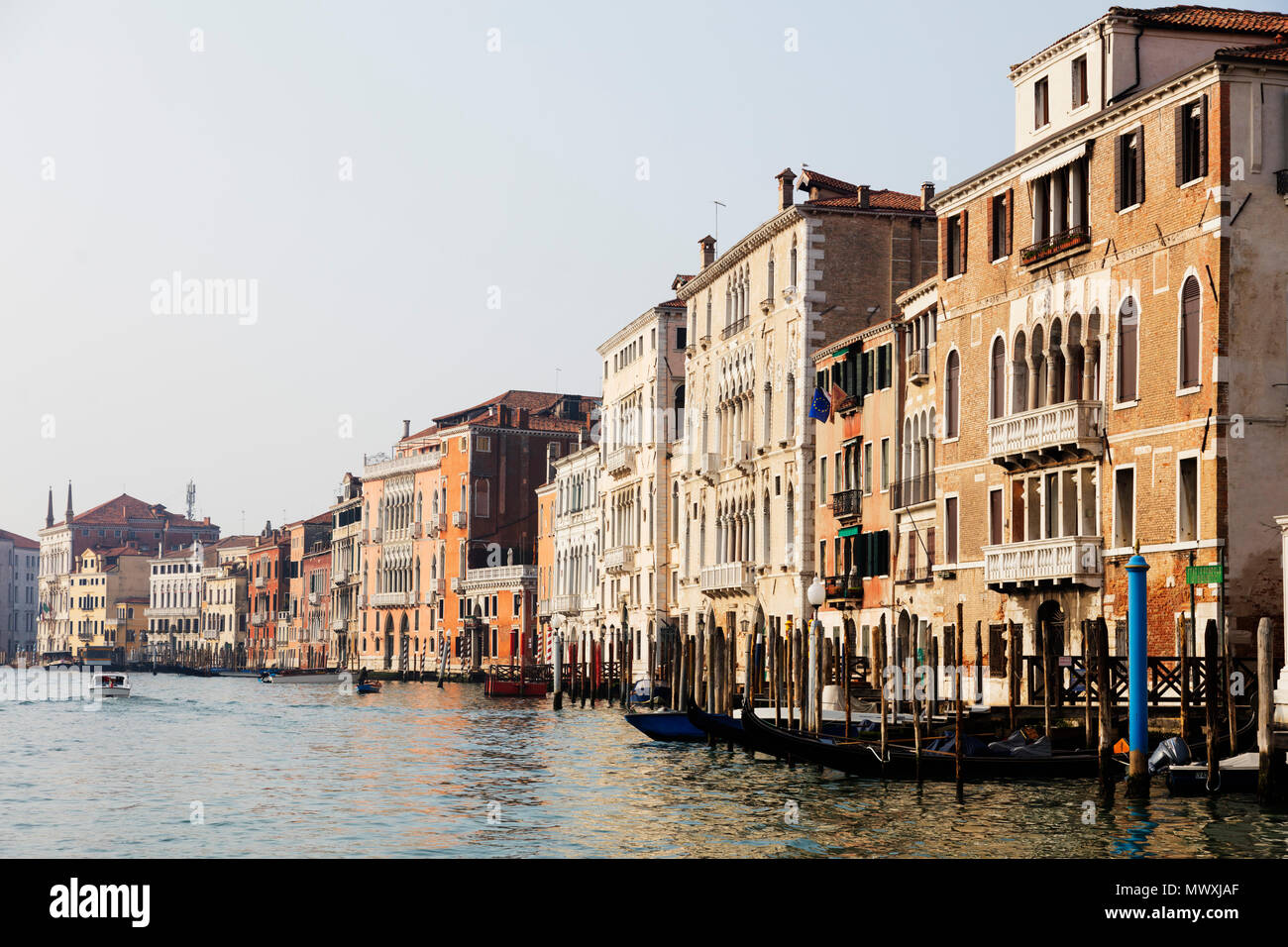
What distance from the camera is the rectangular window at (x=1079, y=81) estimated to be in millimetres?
26516

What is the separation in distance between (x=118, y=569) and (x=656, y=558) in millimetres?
88583

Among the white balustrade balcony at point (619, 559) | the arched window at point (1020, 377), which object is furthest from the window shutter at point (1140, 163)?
the white balustrade balcony at point (619, 559)

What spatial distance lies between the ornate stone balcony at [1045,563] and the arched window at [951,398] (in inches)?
114

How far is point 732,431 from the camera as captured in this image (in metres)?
45.8

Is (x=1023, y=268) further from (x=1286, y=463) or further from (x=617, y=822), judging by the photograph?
(x=617, y=822)

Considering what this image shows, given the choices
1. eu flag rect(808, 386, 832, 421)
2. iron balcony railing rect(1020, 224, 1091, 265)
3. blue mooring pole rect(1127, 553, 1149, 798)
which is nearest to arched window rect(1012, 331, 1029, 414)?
iron balcony railing rect(1020, 224, 1091, 265)

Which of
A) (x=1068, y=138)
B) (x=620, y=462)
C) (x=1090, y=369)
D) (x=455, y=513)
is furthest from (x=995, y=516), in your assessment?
(x=455, y=513)

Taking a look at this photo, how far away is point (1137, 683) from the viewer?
658 inches

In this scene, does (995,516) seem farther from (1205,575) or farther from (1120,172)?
(1205,575)

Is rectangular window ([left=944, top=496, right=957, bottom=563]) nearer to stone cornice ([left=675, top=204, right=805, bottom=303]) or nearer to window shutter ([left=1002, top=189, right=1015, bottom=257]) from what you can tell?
window shutter ([left=1002, top=189, right=1015, bottom=257])

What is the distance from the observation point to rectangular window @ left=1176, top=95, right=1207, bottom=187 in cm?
2295

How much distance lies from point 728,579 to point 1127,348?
21.1 metres

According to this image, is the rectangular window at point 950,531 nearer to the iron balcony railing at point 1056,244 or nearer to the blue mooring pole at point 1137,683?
the iron balcony railing at point 1056,244
